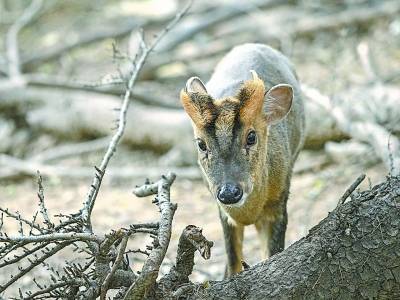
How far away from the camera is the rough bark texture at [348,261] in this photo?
3.33m

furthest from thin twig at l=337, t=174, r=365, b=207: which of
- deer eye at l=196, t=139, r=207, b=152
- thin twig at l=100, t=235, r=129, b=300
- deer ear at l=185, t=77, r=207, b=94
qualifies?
deer ear at l=185, t=77, r=207, b=94

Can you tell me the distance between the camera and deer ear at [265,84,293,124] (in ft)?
15.3

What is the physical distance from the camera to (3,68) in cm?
1043

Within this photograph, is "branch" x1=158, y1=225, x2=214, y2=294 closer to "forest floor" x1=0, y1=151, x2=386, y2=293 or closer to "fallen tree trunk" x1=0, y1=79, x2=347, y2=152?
"forest floor" x1=0, y1=151, x2=386, y2=293

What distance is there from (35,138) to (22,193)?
4.78ft

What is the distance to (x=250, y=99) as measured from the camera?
14.6 feet

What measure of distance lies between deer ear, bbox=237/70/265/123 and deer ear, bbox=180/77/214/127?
0.18 metres

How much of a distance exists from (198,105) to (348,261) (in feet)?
4.68

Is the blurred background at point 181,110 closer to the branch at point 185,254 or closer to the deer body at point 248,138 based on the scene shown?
the deer body at point 248,138

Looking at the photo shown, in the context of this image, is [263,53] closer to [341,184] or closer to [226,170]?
[226,170]

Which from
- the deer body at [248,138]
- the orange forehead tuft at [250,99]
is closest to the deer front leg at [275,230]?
the deer body at [248,138]

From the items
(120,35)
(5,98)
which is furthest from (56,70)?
(5,98)

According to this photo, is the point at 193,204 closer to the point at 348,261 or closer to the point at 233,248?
the point at 233,248

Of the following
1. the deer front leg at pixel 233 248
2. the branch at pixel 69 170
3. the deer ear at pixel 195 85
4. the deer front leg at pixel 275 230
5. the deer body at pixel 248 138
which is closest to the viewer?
the deer body at pixel 248 138
